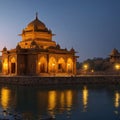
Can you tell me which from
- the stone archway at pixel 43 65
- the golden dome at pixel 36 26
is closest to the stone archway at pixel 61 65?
the stone archway at pixel 43 65

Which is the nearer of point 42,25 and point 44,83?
point 44,83

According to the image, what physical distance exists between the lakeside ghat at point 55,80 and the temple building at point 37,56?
6148 millimetres

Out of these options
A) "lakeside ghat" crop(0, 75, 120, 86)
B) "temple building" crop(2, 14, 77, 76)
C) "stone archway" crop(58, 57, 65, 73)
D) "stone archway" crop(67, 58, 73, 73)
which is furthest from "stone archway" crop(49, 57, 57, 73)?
"lakeside ghat" crop(0, 75, 120, 86)

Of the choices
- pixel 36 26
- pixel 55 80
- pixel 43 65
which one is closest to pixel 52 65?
pixel 43 65

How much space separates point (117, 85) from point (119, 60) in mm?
23720

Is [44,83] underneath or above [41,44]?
underneath

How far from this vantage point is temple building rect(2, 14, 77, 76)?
52.1m

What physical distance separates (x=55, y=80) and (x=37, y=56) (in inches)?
297

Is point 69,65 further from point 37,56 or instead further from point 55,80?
point 55,80

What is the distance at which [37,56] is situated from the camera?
5159cm

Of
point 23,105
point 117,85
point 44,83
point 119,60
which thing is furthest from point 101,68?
point 23,105

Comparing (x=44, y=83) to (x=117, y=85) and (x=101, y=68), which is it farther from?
(x=101, y=68)

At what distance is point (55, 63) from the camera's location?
179 ft

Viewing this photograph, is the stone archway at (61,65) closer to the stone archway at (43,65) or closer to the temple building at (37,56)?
the temple building at (37,56)
